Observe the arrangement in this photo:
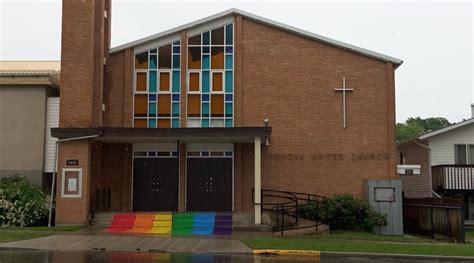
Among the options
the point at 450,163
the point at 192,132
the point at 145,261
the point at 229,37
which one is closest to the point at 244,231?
the point at 192,132

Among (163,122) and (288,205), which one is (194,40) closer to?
(163,122)

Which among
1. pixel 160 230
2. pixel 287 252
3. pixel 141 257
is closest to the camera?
pixel 141 257

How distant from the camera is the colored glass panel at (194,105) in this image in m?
25.1

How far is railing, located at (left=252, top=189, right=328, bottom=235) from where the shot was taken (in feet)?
67.6

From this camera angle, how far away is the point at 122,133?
21.6m

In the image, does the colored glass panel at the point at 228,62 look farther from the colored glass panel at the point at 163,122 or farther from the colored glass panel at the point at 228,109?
the colored glass panel at the point at 163,122

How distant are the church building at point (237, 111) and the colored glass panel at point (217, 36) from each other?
54mm

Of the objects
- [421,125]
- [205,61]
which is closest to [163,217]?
[205,61]

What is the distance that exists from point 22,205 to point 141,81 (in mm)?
7607

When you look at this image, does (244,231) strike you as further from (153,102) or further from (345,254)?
(153,102)

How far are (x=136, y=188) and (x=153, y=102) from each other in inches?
155

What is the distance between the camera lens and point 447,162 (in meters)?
29.8

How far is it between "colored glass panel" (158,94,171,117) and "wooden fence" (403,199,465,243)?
11538 millimetres

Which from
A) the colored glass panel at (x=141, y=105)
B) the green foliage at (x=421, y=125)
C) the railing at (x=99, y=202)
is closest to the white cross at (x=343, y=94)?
the colored glass panel at (x=141, y=105)
